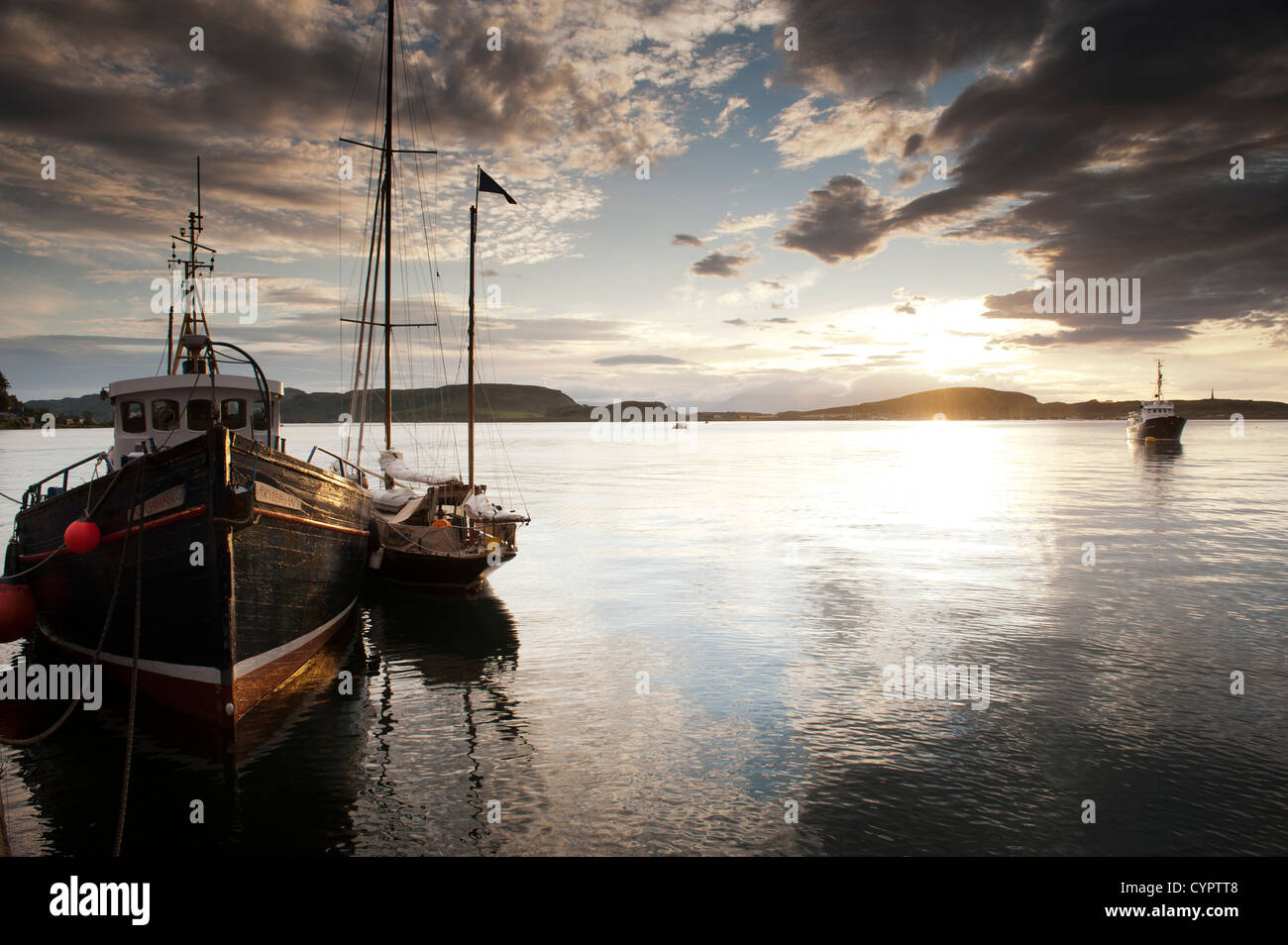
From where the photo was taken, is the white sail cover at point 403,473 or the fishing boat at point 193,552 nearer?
the fishing boat at point 193,552

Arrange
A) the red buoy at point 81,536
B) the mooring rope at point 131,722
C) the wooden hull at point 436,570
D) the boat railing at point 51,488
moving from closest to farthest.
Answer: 1. the mooring rope at point 131,722
2. the red buoy at point 81,536
3. the boat railing at point 51,488
4. the wooden hull at point 436,570

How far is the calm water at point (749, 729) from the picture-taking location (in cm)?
944

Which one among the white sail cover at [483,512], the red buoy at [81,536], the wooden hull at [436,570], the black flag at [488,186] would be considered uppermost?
the black flag at [488,186]

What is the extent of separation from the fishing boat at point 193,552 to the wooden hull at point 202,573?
0.09ft

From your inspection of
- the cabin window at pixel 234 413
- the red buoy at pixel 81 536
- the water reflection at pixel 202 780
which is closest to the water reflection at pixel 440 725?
the water reflection at pixel 202 780

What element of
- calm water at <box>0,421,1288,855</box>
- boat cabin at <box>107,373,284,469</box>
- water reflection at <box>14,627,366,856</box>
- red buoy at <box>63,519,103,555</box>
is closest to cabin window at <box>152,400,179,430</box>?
boat cabin at <box>107,373,284,469</box>

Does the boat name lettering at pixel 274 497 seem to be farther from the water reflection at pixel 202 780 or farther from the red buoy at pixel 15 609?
the red buoy at pixel 15 609

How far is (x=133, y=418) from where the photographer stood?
1548 centimetres

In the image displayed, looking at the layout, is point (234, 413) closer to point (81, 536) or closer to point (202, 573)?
point (81, 536)

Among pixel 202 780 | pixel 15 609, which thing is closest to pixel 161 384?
pixel 15 609

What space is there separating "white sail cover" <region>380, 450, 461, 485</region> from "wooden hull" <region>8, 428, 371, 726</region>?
10379mm

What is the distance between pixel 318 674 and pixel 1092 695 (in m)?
17.1
